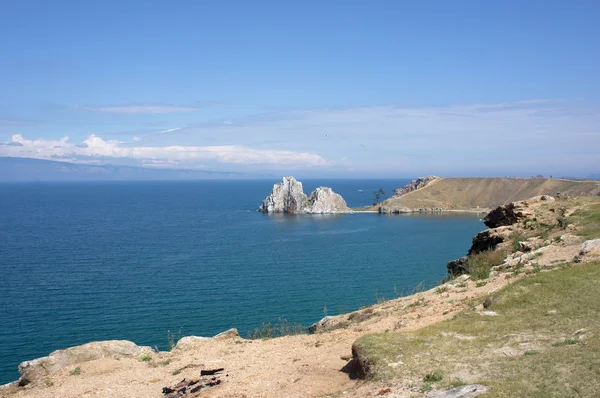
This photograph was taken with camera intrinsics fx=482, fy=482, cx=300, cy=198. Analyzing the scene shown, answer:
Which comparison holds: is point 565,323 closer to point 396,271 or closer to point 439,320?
point 439,320

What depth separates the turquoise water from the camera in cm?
4372

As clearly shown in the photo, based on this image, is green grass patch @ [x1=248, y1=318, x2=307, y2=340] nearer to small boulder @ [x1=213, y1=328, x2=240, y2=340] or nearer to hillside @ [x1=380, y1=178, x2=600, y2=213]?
small boulder @ [x1=213, y1=328, x2=240, y2=340]

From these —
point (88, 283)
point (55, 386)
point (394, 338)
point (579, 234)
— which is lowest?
point (88, 283)

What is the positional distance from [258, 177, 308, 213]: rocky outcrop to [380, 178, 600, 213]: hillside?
29.9m

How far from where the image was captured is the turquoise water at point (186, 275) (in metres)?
43.7

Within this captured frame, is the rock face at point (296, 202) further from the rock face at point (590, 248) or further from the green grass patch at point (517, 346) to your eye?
the green grass patch at point (517, 346)

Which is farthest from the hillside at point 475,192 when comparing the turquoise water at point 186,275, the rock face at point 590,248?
the rock face at point 590,248

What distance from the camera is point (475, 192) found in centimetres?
18550

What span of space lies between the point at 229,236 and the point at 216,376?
90.4m

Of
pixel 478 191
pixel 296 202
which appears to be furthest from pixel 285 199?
pixel 478 191

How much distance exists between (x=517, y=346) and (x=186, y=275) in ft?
182

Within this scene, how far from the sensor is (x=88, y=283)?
59531mm

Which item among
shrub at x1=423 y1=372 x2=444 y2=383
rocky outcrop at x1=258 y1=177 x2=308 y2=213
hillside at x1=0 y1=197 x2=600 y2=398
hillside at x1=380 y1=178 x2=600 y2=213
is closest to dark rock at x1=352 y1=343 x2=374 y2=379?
hillside at x1=0 y1=197 x2=600 y2=398

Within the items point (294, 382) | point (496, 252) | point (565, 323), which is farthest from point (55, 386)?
point (496, 252)
